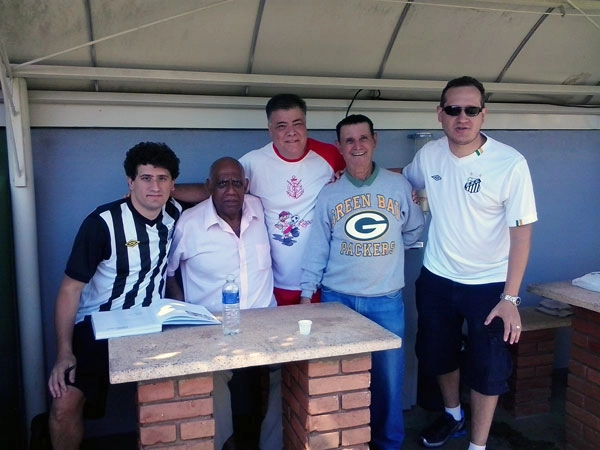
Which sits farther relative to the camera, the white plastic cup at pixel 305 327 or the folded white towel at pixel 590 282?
the folded white towel at pixel 590 282

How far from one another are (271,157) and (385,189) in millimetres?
757

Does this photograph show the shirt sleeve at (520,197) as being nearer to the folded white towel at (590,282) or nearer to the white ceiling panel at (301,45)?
the folded white towel at (590,282)

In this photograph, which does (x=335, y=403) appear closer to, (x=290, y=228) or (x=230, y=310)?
(x=230, y=310)

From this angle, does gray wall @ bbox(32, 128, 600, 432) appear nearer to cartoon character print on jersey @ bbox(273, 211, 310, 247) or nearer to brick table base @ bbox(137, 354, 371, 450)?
cartoon character print on jersey @ bbox(273, 211, 310, 247)

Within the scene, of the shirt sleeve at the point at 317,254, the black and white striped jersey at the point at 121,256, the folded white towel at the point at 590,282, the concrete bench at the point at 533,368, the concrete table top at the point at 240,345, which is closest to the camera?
the concrete table top at the point at 240,345

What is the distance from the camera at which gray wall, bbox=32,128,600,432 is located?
3462mm

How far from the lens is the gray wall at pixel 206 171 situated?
3.46 metres

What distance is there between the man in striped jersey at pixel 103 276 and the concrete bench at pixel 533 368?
8.99 feet

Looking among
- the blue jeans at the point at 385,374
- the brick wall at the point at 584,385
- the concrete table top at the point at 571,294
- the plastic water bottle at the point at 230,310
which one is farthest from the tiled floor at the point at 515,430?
the plastic water bottle at the point at 230,310

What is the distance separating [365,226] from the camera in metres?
3.05

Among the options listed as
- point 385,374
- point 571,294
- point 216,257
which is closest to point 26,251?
point 216,257

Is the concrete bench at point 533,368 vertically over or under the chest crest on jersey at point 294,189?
under

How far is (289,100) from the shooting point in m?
3.26

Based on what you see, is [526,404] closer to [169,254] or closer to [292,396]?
A: [292,396]
